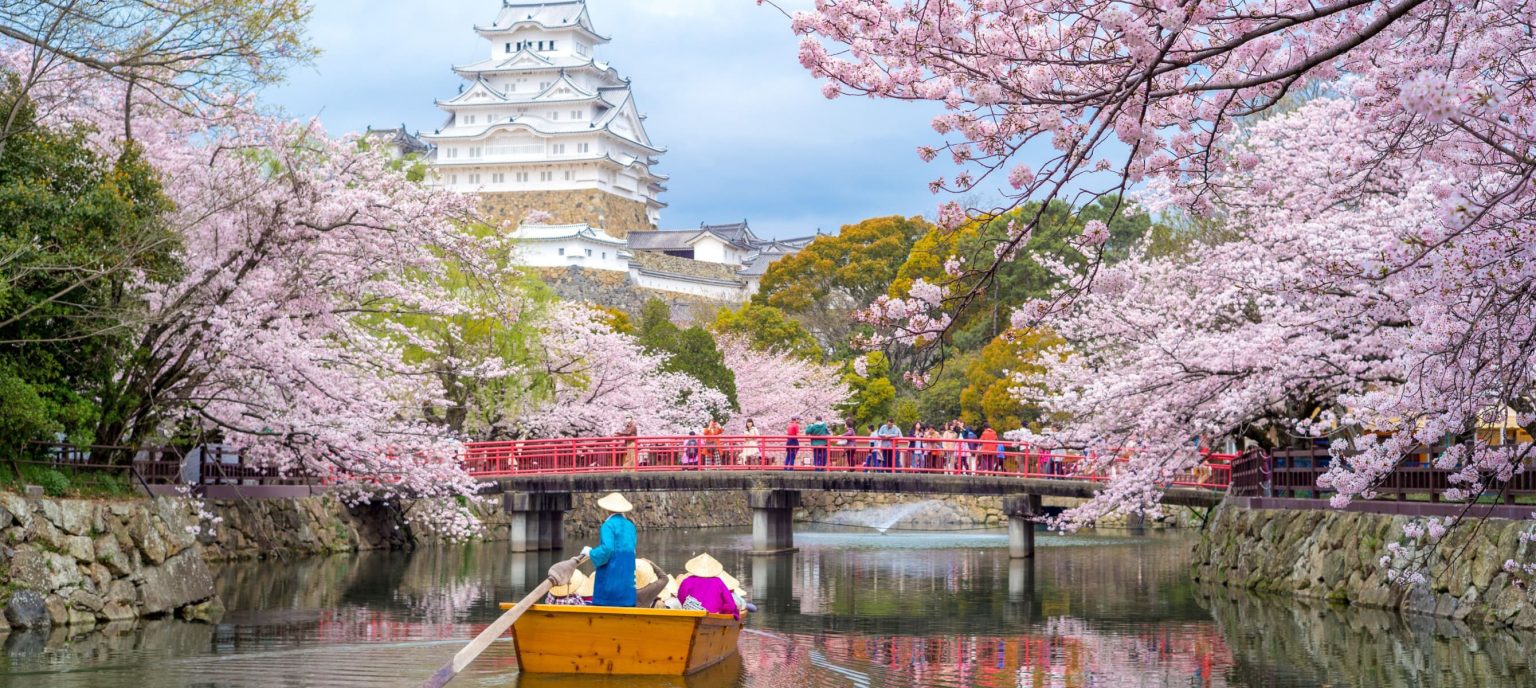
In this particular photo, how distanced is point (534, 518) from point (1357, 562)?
18.0 meters

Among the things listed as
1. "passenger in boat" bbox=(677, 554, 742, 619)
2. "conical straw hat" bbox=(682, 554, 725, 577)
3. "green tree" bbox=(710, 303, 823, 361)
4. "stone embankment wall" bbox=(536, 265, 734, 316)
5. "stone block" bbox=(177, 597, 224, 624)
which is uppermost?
"stone embankment wall" bbox=(536, 265, 734, 316)

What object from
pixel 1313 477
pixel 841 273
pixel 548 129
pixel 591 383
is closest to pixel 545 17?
pixel 548 129

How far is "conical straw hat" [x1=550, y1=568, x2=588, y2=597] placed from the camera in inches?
454

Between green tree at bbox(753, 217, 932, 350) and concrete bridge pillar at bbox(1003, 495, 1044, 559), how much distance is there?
87.2ft

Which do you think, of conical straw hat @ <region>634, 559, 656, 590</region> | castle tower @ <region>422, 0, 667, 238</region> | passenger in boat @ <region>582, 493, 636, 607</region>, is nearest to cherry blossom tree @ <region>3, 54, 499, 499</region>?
conical straw hat @ <region>634, 559, 656, 590</region>

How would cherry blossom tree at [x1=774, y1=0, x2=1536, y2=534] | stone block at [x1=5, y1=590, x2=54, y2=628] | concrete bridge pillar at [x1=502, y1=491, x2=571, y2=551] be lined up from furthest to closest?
concrete bridge pillar at [x1=502, y1=491, x2=571, y2=551] < stone block at [x1=5, y1=590, x2=54, y2=628] < cherry blossom tree at [x1=774, y1=0, x2=1536, y2=534]

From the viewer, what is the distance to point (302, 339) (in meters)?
17.6

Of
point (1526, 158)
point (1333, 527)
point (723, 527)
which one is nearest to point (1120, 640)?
point (1333, 527)

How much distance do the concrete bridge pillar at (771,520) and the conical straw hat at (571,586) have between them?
1579 centimetres

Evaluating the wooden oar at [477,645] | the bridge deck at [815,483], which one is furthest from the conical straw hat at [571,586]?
the bridge deck at [815,483]

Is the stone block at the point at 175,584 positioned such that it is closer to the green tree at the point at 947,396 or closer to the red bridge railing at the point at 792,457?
the red bridge railing at the point at 792,457

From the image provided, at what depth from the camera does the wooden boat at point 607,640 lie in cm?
1084

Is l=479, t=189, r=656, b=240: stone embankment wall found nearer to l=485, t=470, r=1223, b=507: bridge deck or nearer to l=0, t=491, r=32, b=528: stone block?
l=485, t=470, r=1223, b=507: bridge deck

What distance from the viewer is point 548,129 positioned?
76.6 m
